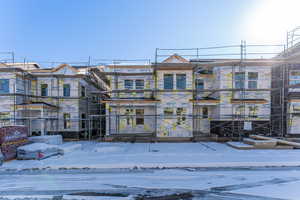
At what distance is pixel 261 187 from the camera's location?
13.9ft

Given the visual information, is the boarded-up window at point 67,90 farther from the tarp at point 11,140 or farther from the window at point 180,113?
the window at point 180,113

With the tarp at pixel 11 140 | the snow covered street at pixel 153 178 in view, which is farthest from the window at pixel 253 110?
the tarp at pixel 11 140

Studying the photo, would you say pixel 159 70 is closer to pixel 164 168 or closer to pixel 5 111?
pixel 164 168

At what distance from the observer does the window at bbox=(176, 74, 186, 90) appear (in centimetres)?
1258

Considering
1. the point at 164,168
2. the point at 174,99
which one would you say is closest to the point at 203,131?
the point at 174,99

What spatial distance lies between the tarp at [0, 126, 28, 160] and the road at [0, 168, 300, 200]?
1.82 m

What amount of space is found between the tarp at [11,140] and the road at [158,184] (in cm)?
182

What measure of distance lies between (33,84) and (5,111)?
329cm

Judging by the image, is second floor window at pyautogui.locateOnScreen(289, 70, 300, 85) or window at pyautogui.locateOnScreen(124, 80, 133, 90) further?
window at pyautogui.locateOnScreen(124, 80, 133, 90)

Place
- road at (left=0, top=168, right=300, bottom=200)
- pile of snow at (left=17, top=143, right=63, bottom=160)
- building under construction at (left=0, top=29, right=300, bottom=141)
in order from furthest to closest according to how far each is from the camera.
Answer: building under construction at (left=0, top=29, right=300, bottom=141) < pile of snow at (left=17, top=143, right=63, bottom=160) < road at (left=0, top=168, right=300, bottom=200)

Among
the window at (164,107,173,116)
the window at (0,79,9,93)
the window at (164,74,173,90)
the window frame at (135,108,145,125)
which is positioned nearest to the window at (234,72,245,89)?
the window at (164,74,173,90)

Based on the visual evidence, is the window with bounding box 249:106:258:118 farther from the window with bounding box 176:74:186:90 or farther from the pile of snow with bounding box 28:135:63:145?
the pile of snow with bounding box 28:135:63:145

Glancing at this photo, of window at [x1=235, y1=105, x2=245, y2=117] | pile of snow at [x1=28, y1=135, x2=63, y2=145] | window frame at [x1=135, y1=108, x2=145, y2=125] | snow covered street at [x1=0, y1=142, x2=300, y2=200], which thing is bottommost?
snow covered street at [x1=0, y1=142, x2=300, y2=200]

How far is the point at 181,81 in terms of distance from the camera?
12664mm
